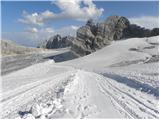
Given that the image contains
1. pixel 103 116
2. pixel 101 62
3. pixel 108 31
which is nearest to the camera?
pixel 103 116

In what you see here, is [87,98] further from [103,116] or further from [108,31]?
[108,31]

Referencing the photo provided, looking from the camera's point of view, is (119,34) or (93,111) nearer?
(93,111)

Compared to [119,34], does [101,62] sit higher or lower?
lower

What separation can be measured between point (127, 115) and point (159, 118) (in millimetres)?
1209

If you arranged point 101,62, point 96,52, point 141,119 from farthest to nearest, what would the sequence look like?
point 96,52, point 101,62, point 141,119

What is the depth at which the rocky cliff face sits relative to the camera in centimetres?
6744

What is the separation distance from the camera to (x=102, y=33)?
70.6m

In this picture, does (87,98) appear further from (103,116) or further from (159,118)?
(159,118)

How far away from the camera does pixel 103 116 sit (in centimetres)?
1234

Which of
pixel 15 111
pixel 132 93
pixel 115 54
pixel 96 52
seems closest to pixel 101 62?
pixel 115 54

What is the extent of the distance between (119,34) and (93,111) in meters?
64.2

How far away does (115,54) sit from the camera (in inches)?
2349

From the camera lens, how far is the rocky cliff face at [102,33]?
67438 millimetres

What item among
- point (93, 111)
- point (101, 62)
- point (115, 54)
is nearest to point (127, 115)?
point (93, 111)
